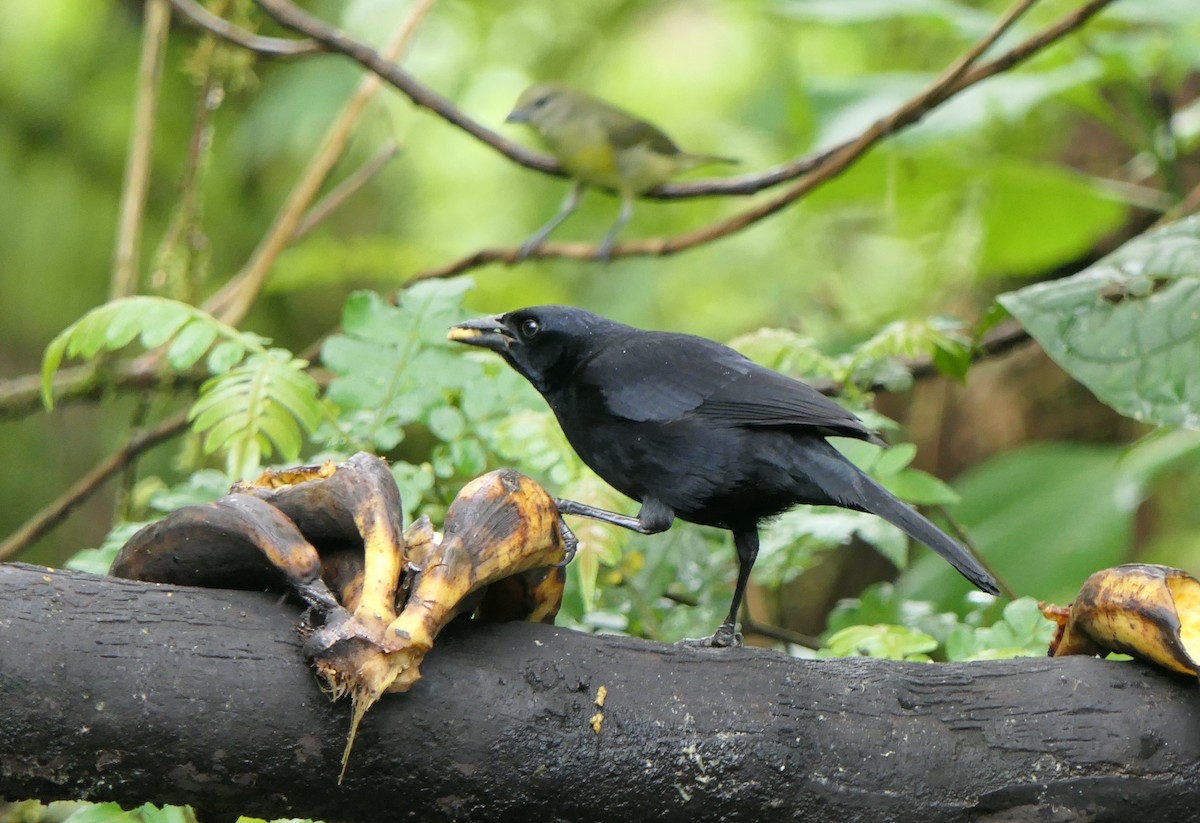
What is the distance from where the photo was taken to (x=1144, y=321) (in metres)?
2.79

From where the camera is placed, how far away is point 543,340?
2.64 metres

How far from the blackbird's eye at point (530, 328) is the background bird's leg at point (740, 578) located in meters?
0.59

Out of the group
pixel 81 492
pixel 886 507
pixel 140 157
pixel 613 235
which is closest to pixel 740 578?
pixel 886 507

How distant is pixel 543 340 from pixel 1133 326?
131 centimetres

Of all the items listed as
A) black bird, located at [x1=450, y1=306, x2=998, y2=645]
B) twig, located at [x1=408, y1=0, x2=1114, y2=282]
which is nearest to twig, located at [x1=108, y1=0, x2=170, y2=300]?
twig, located at [x1=408, y1=0, x2=1114, y2=282]

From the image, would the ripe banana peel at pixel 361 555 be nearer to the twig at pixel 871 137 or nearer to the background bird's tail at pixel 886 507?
the background bird's tail at pixel 886 507

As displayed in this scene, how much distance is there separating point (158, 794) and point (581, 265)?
18.4ft

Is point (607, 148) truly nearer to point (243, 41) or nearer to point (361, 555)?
point (243, 41)

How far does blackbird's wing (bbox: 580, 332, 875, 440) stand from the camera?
237cm

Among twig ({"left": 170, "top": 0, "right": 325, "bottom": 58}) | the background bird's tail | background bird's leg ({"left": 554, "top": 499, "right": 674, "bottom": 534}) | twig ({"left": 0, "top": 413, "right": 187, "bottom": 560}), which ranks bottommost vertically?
twig ({"left": 0, "top": 413, "right": 187, "bottom": 560})

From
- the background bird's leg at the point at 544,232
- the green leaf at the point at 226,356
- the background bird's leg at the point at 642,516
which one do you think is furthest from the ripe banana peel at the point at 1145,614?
the background bird's leg at the point at 544,232

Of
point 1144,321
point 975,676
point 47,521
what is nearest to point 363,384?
point 47,521

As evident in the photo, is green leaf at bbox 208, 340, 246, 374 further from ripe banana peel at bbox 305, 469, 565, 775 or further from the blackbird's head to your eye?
ripe banana peel at bbox 305, 469, 565, 775

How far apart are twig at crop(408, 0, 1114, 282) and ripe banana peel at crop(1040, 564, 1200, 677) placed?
1690 millimetres
